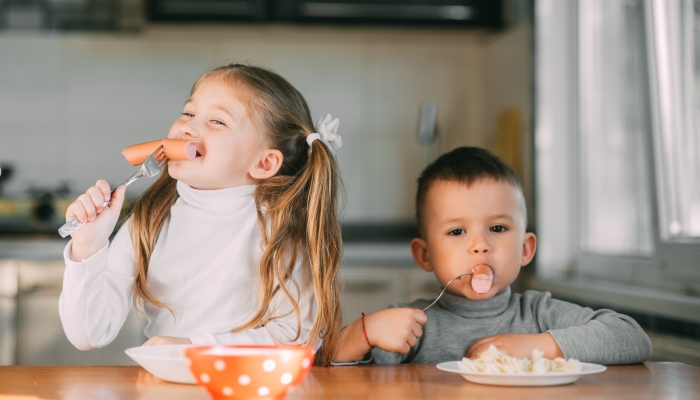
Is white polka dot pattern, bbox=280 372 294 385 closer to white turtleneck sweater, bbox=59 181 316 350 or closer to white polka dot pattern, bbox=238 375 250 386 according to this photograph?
white polka dot pattern, bbox=238 375 250 386

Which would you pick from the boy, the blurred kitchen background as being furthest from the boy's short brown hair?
the blurred kitchen background

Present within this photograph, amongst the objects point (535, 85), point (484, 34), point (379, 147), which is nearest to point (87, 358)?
point (379, 147)

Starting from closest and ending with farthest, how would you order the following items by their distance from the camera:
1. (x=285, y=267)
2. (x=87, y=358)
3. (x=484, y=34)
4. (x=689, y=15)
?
(x=285, y=267)
(x=689, y=15)
(x=87, y=358)
(x=484, y=34)

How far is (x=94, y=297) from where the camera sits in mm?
1081

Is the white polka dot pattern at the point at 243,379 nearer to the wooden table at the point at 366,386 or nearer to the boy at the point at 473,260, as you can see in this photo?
the wooden table at the point at 366,386

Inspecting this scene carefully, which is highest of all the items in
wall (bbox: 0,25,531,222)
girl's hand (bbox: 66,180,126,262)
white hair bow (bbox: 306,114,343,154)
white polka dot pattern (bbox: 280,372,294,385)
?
wall (bbox: 0,25,531,222)

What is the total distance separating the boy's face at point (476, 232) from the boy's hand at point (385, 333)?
0.17m

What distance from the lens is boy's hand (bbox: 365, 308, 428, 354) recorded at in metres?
1.11

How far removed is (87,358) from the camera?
101 inches

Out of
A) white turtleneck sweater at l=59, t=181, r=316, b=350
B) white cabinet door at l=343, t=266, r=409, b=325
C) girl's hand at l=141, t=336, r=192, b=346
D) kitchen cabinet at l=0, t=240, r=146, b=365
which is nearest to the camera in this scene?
girl's hand at l=141, t=336, r=192, b=346

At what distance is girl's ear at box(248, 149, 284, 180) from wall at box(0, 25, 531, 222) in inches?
75.4

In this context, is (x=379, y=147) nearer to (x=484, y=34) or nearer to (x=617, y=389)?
(x=484, y=34)

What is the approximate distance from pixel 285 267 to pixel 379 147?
2.24 m

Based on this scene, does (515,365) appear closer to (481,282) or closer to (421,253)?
(481,282)
